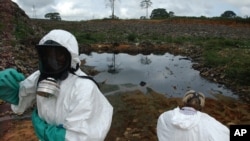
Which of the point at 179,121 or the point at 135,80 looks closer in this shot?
the point at 179,121

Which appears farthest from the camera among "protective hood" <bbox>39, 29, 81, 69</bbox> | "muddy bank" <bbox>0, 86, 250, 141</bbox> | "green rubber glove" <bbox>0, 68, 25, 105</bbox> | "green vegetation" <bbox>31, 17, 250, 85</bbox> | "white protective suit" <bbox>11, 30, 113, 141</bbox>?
"green vegetation" <bbox>31, 17, 250, 85</bbox>

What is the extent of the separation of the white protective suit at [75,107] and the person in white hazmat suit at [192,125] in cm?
147

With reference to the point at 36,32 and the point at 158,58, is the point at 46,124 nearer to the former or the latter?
the point at 158,58

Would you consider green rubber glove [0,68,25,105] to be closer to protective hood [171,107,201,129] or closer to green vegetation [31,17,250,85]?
protective hood [171,107,201,129]

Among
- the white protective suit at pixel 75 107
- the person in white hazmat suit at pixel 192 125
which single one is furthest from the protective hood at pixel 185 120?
the white protective suit at pixel 75 107

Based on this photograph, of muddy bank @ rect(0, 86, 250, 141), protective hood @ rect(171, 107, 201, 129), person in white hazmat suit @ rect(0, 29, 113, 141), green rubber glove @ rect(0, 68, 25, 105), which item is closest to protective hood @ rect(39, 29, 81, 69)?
person in white hazmat suit @ rect(0, 29, 113, 141)

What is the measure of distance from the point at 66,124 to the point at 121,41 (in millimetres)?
18759

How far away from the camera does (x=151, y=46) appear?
2000 cm

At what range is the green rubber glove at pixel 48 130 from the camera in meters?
2.17

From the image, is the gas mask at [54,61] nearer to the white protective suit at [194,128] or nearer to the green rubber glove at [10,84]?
the green rubber glove at [10,84]

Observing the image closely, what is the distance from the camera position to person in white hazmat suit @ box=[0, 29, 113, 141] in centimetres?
215

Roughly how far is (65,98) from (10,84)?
1.64 feet

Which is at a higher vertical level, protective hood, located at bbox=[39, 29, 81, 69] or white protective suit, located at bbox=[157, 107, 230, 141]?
protective hood, located at bbox=[39, 29, 81, 69]

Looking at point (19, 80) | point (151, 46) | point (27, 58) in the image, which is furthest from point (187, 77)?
point (19, 80)
